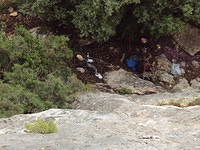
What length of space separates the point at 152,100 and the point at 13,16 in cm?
765

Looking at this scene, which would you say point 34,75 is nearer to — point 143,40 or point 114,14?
point 114,14

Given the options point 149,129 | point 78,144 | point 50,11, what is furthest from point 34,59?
point 78,144

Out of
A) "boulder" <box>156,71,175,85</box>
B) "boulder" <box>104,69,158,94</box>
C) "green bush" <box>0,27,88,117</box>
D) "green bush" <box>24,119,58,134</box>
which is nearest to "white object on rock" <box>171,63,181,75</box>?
"boulder" <box>156,71,175,85</box>

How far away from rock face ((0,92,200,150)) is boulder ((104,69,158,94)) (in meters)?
4.66

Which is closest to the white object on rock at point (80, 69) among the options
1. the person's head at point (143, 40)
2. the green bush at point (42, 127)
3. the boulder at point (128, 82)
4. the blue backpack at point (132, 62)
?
the boulder at point (128, 82)

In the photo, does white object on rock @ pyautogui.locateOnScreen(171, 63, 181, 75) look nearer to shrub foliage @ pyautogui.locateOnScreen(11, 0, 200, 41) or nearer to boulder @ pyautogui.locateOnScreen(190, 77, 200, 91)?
boulder @ pyautogui.locateOnScreen(190, 77, 200, 91)

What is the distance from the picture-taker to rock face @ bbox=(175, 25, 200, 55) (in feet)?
53.2

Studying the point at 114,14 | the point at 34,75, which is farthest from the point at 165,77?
the point at 34,75

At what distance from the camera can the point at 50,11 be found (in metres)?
13.9

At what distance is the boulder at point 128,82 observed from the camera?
1365 centimetres

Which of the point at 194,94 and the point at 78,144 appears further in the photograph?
the point at 194,94

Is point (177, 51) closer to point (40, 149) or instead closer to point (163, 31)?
point (163, 31)

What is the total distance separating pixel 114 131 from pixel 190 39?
1056 cm

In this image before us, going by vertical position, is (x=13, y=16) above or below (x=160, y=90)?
above
